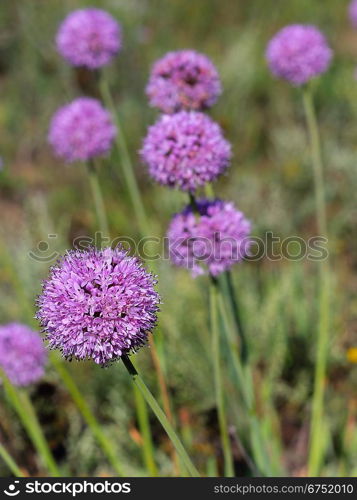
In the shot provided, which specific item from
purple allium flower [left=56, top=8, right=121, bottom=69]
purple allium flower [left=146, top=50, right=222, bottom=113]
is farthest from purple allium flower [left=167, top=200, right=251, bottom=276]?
purple allium flower [left=56, top=8, right=121, bottom=69]

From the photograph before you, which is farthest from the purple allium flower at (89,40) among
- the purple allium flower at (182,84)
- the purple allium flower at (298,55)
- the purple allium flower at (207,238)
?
the purple allium flower at (207,238)

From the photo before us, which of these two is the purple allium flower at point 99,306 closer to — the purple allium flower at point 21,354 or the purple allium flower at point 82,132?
the purple allium flower at point 21,354

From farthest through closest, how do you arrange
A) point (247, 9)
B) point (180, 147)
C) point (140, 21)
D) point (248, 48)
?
1. point (247, 9)
2. point (140, 21)
3. point (248, 48)
4. point (180, 147)

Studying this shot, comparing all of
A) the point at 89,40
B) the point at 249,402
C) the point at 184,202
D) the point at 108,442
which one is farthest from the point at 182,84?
the point at 108,442

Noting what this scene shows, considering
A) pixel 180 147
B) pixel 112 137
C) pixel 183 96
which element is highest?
pixel 112 137

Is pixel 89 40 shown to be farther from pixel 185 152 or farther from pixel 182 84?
pixel 185 152

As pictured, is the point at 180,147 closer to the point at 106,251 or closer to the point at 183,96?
the point at 183,96

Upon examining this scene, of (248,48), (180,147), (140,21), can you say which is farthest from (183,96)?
(140,21)
